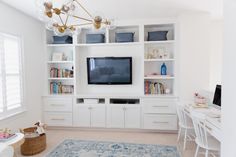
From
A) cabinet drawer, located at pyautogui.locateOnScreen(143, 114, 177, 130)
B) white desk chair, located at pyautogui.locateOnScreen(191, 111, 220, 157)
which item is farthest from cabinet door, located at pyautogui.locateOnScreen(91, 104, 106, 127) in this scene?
white desk chair, located at pyautogui.locateOnScreen(191, 111, 220, 157)

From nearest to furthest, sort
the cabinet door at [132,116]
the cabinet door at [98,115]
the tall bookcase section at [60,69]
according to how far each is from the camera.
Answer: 1. the cabinet door at [132,116]
2. the cabinet door at [98,115]
3. the tall bookcase section at [60,69]

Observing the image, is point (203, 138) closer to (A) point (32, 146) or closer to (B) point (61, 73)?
(A) point (32, 146)

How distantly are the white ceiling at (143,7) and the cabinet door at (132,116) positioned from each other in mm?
1977

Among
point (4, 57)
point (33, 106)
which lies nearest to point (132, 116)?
point (33, 106)

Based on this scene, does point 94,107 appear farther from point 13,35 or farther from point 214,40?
point 214,40

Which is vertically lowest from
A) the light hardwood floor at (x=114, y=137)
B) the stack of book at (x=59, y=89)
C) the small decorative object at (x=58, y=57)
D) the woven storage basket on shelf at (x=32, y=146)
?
the light hardwood floor at (x=114, y=137)

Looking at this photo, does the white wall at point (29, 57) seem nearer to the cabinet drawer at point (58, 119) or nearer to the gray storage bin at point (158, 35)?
the cabinet drawer at point (58, 119)

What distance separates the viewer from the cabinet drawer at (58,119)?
4.28m

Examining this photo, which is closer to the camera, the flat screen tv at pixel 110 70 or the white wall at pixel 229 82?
the white wall at pixel 229 82

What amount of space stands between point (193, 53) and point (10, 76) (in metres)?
3.53

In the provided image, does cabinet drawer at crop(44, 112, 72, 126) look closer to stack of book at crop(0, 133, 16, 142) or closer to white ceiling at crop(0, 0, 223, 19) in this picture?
stack of book at crop(0, 133, 16, 142)

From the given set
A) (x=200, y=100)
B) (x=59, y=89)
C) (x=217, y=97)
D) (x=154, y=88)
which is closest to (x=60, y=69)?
(x=59, y=89)

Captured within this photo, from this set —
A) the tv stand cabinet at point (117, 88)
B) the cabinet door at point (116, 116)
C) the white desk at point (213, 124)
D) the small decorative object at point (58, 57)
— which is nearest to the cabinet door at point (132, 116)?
the tv stand cabinet at point (117, 88)

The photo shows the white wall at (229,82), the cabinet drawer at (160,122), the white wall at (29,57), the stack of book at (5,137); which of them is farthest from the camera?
the cabinet drawer at (160,122)
